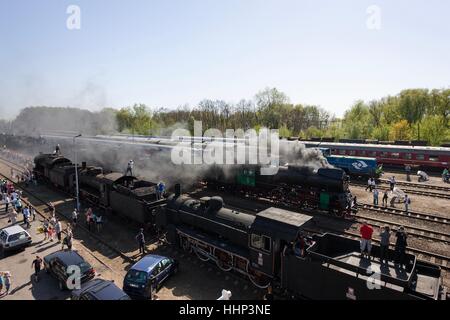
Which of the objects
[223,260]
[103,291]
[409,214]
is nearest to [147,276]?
[103,291]

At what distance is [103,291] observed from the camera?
1005 cm

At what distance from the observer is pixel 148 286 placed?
447 inches

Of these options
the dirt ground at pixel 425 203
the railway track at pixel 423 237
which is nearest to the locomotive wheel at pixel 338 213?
the railway track at pixel 423 237

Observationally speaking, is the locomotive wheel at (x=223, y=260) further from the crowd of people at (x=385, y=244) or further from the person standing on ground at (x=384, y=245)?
the person standing on ground at (x=384, y=245)

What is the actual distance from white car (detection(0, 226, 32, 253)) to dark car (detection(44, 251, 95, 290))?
414cm

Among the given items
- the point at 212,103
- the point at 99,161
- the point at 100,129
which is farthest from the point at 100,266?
the point at 212,103

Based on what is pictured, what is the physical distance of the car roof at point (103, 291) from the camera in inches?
387

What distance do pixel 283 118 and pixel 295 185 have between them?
64.3 meters

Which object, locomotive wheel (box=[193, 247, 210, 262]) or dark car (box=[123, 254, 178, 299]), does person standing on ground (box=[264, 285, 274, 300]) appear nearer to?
locomotive wheel (box=[193, 247, 210, 262])

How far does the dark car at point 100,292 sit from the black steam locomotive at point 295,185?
15.2 metres

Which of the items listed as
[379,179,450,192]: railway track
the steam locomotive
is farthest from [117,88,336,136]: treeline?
the steam locomotive

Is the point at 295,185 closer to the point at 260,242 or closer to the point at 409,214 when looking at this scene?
the point at 409,214

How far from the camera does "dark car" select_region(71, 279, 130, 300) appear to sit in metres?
9.83

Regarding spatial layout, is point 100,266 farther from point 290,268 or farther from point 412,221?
point 412,221
